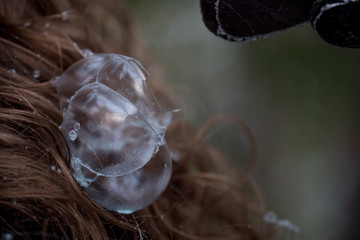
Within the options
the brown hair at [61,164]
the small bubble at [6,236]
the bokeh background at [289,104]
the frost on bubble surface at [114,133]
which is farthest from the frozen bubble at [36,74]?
the bokeh background at [289,104]

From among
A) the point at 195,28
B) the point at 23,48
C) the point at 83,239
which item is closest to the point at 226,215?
the point at 83,239

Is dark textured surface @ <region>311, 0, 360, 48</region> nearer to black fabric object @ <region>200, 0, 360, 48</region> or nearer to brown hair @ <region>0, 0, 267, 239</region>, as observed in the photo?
black fabric object @ <region>200, 0, 360, 48</region>

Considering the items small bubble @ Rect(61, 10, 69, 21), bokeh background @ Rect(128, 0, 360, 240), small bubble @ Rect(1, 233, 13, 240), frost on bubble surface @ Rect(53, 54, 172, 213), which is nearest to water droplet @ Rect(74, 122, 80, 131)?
frost on bubble surface @ Rect(53, 54, 172, 213)

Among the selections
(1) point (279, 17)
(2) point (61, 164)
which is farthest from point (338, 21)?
(2) point (61, 164)

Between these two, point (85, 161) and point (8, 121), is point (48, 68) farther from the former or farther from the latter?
point (85, 161)

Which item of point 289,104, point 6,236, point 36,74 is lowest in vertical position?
point 289,104

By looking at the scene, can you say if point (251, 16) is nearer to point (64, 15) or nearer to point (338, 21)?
point (338, 21)

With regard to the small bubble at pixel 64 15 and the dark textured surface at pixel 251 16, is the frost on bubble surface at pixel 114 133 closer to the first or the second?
the dark textured surface at pixel 251 16
